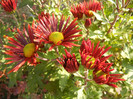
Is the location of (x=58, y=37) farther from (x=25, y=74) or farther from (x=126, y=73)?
(x=25, y=74)

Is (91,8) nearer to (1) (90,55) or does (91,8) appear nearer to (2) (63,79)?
(1) (90,55)

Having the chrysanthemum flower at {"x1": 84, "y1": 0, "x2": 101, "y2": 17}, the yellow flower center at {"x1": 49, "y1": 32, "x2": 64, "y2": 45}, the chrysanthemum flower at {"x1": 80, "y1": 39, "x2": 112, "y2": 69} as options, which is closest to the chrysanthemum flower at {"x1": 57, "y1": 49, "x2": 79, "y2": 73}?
the chrysanthemum flower at {"x1": 80, "y1": 39, "x2": 112, "y2": 69}

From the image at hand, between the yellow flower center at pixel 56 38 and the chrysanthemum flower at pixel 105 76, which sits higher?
the yellow flower center at pixel 56 38

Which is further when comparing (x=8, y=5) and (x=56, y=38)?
(x=8, y=5)

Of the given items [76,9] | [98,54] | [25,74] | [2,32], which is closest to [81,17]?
[76,9]

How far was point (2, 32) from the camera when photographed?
1.85m

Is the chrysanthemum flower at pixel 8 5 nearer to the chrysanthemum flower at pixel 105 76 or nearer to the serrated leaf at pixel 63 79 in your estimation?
the serrated leaf at pixel 63 79

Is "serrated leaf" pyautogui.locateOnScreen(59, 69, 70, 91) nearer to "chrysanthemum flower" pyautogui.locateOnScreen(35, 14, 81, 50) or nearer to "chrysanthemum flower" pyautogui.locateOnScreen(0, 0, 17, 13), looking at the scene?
"chrysanthemum flower" pyautogui.locateOnScreen(35, 14, 81, 50)

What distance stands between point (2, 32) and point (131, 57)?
5.63 feet

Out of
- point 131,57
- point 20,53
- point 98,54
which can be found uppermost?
point 20,53

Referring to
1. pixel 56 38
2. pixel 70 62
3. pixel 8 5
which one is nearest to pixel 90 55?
pixel 70 62

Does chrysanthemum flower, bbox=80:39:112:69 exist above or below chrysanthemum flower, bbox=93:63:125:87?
above

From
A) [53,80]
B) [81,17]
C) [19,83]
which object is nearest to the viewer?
[81,17]

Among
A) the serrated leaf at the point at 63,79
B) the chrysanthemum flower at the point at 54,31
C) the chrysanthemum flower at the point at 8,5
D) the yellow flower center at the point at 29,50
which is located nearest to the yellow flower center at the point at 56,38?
the chrysanthemum flower at the point at 54,31
